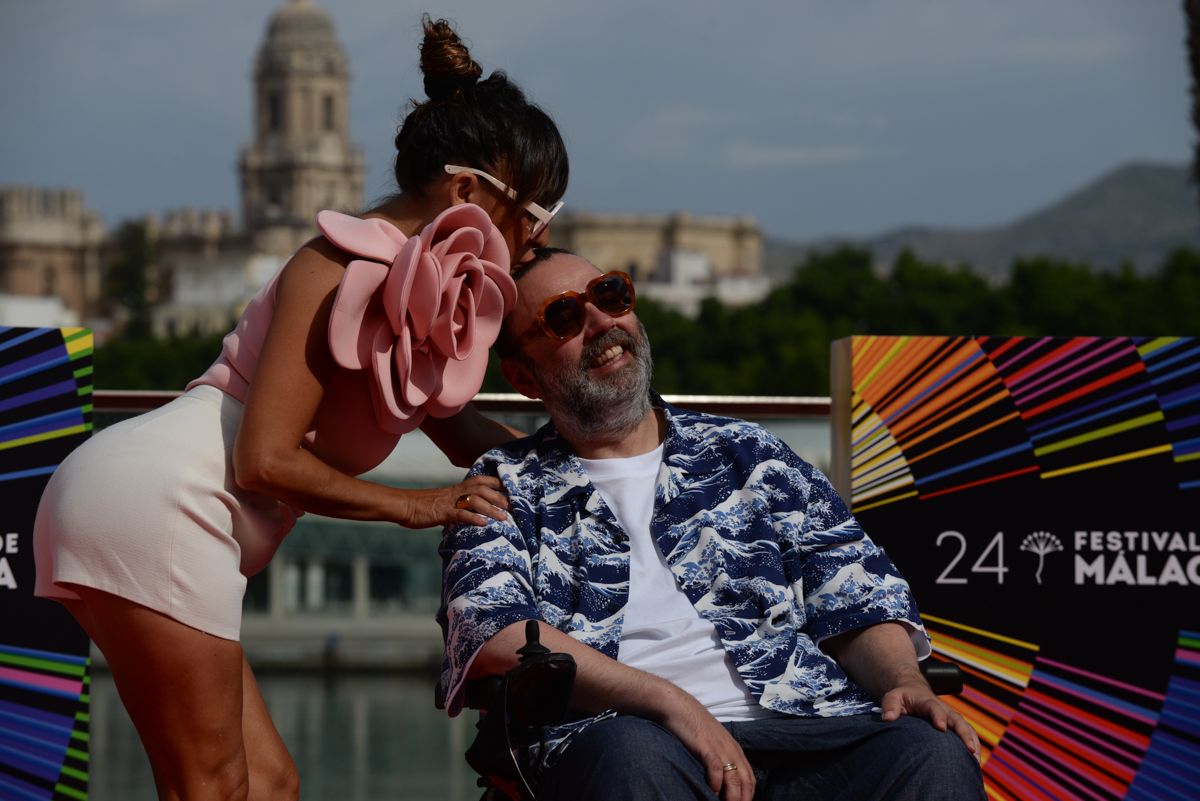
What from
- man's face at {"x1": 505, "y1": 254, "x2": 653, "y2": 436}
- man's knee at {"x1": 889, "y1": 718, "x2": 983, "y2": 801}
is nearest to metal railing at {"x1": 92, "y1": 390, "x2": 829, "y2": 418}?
man's face at {"x1": 505, "y1": 254, "x2": 653, "y2": 436}

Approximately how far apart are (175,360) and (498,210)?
71.8 meters

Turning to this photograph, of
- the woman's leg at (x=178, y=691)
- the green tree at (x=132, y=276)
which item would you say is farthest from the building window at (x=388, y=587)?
the green tree at (x=132, y=276)

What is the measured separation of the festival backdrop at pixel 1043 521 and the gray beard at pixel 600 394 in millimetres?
901

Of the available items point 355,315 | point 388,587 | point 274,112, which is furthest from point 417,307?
point 274,112

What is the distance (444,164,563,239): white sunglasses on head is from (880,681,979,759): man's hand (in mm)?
1060

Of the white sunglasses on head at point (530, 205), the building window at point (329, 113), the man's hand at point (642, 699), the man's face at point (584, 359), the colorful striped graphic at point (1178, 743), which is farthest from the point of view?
the building window at point (329, 113)

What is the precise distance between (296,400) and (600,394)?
70 centimetres

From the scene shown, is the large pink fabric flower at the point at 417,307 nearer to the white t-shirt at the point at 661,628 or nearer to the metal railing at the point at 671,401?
the white t-shirt at the point at 661,628

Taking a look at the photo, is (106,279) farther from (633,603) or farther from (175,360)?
(633,603)

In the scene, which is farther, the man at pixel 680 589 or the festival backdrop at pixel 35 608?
the festival backdrop at pixel 35 608

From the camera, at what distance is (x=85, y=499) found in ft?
9.75

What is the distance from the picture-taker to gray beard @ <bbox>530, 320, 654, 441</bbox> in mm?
3457

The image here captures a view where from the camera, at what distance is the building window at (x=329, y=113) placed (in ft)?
505

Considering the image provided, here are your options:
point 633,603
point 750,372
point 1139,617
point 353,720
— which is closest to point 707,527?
point 633,603
